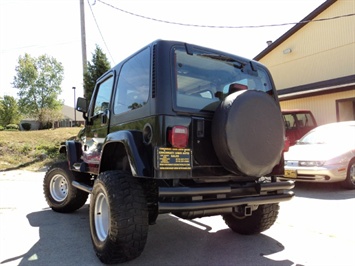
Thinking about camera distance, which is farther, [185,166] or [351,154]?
[351,154]

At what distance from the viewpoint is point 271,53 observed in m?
19.2

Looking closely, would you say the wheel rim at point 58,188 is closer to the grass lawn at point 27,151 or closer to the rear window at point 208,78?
the rear window at point 208,78

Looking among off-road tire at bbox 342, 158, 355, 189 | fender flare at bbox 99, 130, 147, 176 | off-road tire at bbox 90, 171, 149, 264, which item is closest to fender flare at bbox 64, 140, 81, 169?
fender flare at bbox 99, 130, 147, 176

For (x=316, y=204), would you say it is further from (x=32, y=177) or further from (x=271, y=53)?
(x=271, y=53)

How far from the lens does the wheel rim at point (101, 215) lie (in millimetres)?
3389

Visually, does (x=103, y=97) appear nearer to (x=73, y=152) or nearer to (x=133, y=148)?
(x=73, y=152)

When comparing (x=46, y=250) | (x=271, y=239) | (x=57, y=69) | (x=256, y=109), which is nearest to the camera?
(x=256, y=109)

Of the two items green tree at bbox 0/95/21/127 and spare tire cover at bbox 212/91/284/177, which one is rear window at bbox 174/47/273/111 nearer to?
spare tire cover at bbox 212/91/284/177

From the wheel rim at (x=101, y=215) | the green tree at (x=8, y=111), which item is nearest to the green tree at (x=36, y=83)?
the green tree at (x=8, y=111)

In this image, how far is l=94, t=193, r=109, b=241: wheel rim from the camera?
3389 millimetres

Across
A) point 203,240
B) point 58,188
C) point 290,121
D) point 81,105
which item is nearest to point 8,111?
point 290,121

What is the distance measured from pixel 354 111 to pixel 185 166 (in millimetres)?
13308

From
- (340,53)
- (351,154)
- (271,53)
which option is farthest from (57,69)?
(351,154)

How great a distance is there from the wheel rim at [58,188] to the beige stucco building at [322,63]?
435 inches
